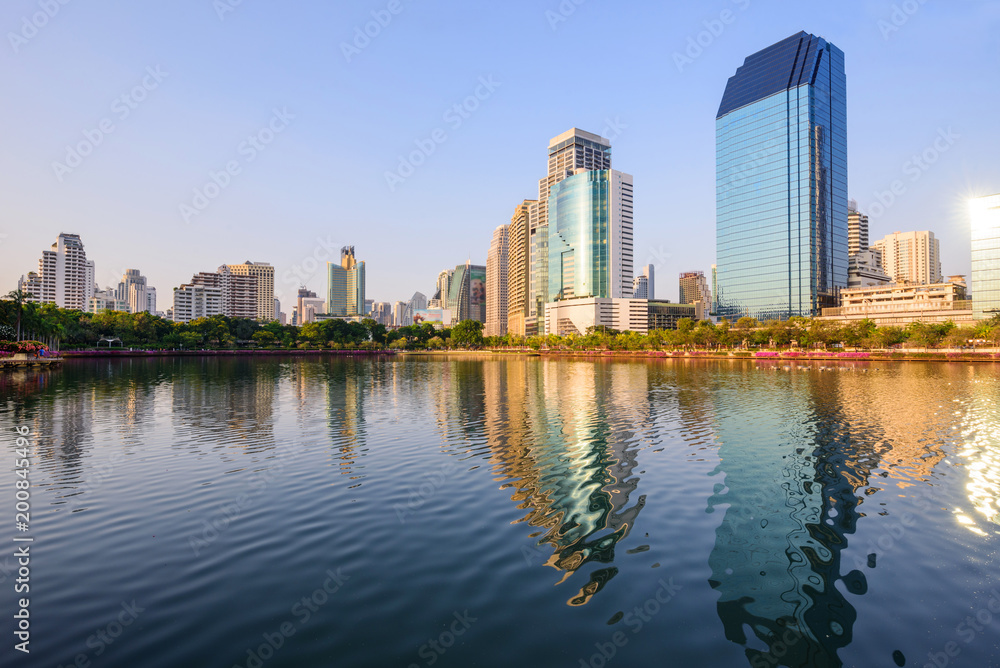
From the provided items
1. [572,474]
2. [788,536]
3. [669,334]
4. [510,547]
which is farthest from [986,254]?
[510,547]

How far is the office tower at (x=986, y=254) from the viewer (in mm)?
169250

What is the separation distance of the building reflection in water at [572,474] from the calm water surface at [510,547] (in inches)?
4.9

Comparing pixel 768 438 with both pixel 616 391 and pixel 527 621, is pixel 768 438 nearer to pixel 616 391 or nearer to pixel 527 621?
pixel 527 621

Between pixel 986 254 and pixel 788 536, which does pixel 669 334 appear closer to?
pixel 986 254

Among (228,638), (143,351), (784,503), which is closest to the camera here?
(228,638)

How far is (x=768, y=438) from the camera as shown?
28094 mm

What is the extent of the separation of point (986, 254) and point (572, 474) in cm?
23378

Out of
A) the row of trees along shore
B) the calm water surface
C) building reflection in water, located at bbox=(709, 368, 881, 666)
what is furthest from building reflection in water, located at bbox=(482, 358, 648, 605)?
the row of trees along shore

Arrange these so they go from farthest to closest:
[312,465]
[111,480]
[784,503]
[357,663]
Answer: [312,465]
[111,480]
[784,503]
[357,663]

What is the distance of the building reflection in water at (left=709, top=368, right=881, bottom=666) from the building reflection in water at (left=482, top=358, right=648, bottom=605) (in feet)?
10.2

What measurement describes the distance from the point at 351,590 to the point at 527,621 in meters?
4.21

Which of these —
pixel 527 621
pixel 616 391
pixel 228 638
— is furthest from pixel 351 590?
pixel 616 391

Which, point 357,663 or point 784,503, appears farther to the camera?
point 784,503

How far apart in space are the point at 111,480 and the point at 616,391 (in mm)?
46844
